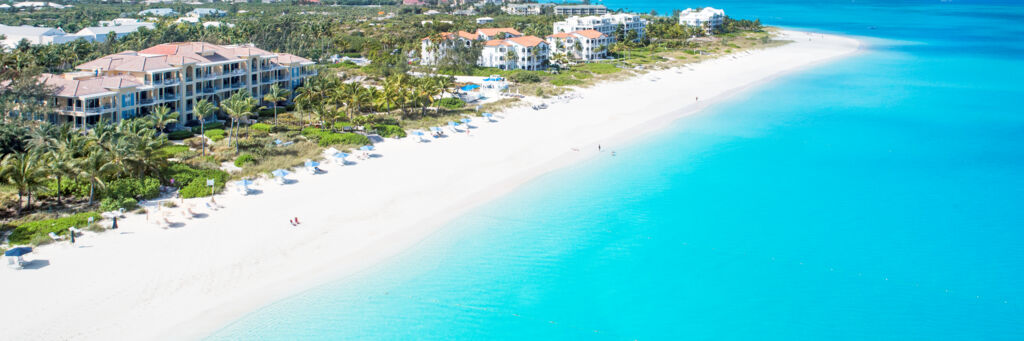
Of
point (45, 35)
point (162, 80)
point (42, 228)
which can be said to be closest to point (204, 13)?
point (45, 35)

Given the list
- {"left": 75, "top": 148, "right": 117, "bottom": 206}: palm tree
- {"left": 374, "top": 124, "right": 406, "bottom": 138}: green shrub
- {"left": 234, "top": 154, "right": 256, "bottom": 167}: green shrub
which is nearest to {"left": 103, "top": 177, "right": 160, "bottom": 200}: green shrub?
{"left": 75, "top": 148, "right": 117, "bottom": 206}: palm tree

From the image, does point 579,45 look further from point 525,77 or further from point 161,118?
point 161,118

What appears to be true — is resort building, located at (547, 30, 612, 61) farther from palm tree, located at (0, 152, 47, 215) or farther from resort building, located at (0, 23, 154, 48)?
palm tree, located at (0, 152, 47, 215)

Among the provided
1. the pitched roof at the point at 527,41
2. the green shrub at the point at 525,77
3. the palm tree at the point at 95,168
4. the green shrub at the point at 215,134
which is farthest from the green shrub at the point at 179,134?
the pitched roof at the point at 527,41

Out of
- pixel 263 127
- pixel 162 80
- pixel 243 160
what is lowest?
pixel 243 160

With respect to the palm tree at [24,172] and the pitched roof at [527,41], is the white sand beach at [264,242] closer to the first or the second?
the palm tree at [24,172]

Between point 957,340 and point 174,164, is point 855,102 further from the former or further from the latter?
point 174,164

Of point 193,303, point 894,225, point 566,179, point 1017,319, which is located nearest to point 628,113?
point 566,179
